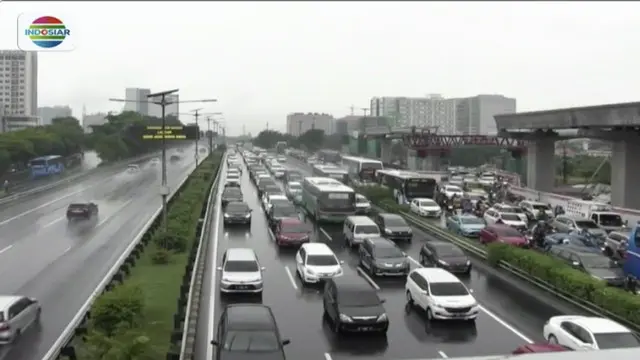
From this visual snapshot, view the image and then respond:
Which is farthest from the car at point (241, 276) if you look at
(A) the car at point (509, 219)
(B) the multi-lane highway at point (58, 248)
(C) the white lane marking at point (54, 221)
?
(C) the white lane marking at point (54, 221)

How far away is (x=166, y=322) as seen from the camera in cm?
1636

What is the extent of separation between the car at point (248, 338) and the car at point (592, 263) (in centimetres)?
1217

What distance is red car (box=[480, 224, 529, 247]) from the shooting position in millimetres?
27969

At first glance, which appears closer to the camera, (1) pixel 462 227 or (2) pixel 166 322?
(2) pixel 166 322

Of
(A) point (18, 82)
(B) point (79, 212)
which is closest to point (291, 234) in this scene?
(B) point (79, 212)

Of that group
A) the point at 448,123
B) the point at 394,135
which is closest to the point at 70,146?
the point at 394,135

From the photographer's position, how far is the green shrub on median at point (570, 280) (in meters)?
17.1

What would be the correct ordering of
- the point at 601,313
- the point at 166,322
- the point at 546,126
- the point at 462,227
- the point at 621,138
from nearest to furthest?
the point at 166,322 → the point at 601,313 → the point at 462,227 → the point at 621,138 → the point at 546,126

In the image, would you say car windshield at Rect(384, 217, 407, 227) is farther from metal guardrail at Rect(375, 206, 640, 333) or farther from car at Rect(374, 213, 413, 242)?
metal guardrail at Rect(375, 206, 640, 333)

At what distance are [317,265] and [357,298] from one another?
18.6 feet

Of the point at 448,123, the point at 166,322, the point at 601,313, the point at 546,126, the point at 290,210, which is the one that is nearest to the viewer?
the point at 166,322

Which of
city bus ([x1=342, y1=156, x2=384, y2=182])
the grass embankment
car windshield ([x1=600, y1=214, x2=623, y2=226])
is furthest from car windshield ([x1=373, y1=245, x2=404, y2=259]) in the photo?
city bus ([x1=342, y1=156, x2=384, y2=182])

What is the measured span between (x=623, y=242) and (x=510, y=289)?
27.7 ft

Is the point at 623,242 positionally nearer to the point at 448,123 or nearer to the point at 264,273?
the point at 264,273
